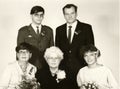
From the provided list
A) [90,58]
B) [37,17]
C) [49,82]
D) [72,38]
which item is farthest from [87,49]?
[37,17]

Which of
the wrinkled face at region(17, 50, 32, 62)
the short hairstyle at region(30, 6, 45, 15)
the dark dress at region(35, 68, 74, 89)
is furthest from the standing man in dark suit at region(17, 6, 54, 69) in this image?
the dark dress at region(35, 68, 74, 89)

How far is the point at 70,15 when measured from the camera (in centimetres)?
269

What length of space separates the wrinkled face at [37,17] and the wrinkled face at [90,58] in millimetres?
629

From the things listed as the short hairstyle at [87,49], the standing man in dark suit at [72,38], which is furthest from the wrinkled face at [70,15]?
the short hairstyle at [87,49]

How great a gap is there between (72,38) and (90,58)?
333 mm

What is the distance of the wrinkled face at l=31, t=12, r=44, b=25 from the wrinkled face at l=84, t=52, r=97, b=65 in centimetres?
63

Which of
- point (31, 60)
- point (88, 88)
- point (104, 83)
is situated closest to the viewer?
point (88, 88)

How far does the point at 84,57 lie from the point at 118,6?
2.43 ft

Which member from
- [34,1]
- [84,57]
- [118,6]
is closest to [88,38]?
[84,57]

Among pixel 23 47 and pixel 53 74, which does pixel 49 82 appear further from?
pixel 23 47

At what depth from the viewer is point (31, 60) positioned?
105 inches

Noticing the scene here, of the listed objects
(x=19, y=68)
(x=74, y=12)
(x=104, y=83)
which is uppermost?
(x=74, y=12)

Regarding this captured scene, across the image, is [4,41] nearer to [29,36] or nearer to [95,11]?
[29,36]

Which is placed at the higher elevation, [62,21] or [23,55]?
[62,21]
